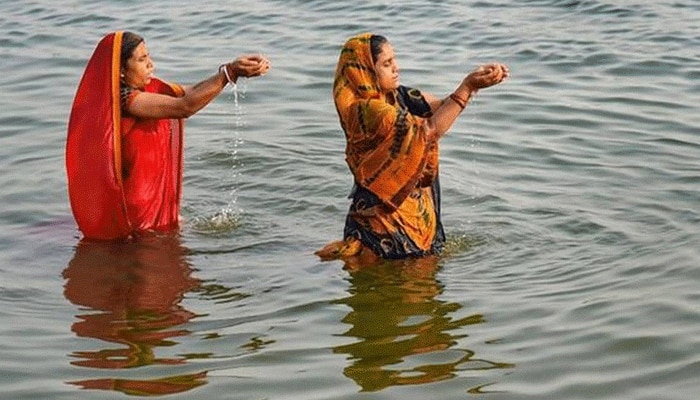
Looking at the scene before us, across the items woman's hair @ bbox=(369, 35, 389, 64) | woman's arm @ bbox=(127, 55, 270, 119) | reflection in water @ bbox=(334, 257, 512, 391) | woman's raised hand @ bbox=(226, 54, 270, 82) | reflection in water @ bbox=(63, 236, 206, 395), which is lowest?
reflection in water @ bbox=(334, 257, 512, 391)

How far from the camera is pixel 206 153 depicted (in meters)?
10.0

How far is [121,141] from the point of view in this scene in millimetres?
7695

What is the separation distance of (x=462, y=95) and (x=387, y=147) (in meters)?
0.50

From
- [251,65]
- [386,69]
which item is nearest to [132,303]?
[251,65]

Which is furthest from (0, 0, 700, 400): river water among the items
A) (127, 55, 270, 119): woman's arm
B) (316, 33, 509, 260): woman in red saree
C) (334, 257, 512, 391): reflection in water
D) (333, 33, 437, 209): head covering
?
(127, 55, 270, 119): woman's arm

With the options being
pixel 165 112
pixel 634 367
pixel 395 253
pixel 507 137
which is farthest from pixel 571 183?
pixel 634 367

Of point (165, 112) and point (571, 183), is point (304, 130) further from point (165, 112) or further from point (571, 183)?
point (165, 112)

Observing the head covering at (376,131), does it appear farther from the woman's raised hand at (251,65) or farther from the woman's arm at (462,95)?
the woman's raised hand at (251,65)

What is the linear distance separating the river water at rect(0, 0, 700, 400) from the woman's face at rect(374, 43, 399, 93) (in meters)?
0.91

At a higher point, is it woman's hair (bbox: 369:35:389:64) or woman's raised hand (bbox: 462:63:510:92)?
woman's hair (bbox: 369:35:389:64)

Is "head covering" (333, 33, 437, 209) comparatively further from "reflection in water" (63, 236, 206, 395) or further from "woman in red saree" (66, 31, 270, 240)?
"reflection in water" (63, 236, 206, 395)

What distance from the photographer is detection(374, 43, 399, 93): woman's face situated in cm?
693

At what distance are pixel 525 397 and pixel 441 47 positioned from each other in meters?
7.62

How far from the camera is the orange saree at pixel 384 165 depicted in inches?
273
